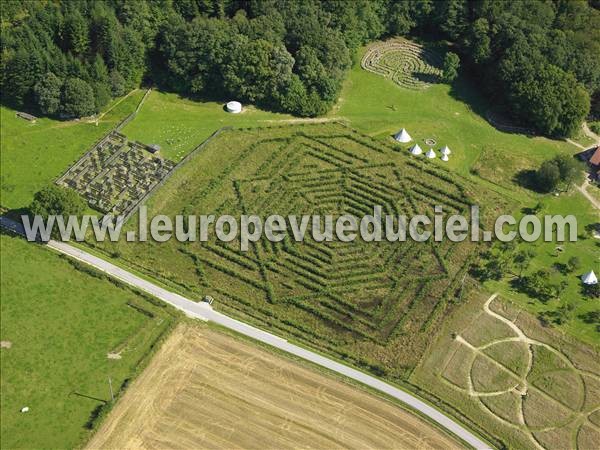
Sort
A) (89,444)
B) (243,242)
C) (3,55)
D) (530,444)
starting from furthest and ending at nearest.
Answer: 1. (3,55)
2. (243,242)
3. (530,444)
4. (89,444)

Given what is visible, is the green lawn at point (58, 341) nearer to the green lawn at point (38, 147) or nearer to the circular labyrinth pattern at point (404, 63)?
the green lawn at point (38, 147)

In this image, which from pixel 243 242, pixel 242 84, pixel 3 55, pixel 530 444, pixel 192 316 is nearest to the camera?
pixel 530 444

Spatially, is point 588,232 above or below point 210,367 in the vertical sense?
above

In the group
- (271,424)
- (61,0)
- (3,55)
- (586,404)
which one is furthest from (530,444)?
(61,0)

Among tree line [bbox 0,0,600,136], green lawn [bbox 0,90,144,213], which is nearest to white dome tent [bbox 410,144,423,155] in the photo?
tree line [bbox 0,0,600,136]

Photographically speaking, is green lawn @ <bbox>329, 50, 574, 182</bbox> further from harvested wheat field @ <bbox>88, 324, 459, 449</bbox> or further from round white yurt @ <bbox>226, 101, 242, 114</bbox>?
harvested wheat field @ <bbox>88, 324, 459, 449</bbox>

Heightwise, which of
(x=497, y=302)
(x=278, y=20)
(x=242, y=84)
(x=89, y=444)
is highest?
(x=278, y=20)

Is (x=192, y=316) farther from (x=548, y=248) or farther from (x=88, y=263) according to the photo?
(x=548, y=248)
